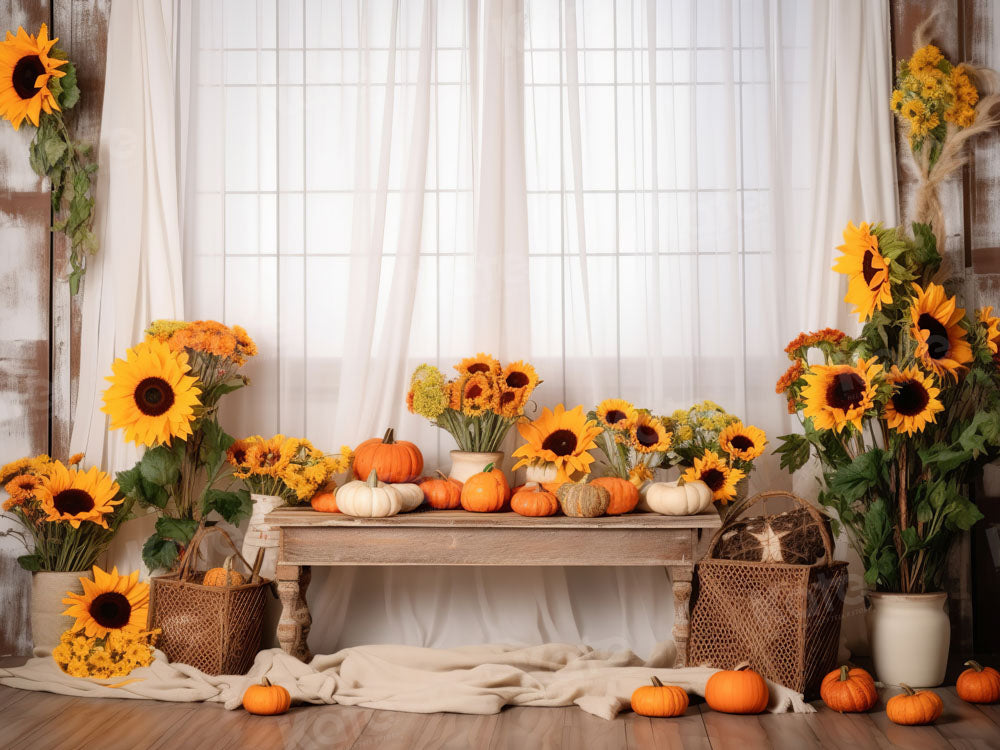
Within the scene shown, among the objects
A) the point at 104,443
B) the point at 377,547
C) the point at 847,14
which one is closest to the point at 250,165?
the point at 104,443

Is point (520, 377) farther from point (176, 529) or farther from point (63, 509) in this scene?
point (63, 509)

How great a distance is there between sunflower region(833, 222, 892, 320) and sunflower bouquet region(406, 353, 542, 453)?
3.33 ft

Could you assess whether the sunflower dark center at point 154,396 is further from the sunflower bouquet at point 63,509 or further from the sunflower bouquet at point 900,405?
the sunflower bouquet at point 900,405

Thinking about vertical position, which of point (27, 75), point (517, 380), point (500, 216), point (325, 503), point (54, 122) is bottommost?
point (325, 503)

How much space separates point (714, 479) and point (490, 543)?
731 mm

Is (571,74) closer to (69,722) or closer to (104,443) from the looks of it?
(104,443)

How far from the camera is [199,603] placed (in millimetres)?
2834

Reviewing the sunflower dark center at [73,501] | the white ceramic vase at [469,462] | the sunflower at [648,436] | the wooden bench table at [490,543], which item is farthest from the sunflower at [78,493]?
the sunflower at [648,436]

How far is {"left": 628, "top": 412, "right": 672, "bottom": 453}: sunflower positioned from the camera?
2.92 m

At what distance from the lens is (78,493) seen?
119 inches

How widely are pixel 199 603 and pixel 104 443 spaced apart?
743 mm

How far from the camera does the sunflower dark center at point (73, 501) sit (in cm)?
300

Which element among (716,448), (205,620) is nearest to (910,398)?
(716,448)

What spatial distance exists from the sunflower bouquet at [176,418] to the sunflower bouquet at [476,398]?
0.60 metres
